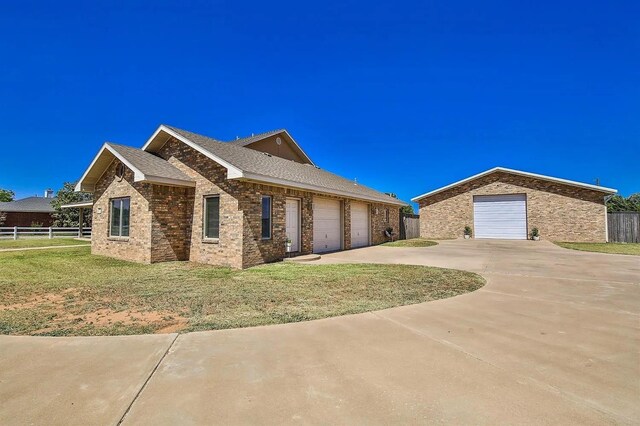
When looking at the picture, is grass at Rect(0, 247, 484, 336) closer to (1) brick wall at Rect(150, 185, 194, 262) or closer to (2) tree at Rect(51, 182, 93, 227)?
(1) brick wall at Rect(150, 185, 194, 262)

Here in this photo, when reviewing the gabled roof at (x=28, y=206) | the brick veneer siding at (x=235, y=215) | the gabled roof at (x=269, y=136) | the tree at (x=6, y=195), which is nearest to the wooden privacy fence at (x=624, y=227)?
the gabled roof at (x=269, y=136)

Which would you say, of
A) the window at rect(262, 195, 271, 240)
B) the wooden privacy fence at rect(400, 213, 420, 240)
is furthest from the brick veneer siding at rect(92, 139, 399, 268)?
the wooden privacy fence at rect(400, 213, 420, 240)

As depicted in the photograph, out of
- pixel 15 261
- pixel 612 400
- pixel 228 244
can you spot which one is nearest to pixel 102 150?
pixel 15 261

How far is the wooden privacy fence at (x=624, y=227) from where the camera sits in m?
19.6

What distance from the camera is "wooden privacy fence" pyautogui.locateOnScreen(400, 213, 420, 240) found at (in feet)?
78.4

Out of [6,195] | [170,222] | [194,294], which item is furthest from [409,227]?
→ [6,195]

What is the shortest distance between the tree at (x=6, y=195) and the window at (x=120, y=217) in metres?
66.6

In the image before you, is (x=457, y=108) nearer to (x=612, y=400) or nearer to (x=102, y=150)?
(x=102, y=150)

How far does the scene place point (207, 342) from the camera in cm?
363

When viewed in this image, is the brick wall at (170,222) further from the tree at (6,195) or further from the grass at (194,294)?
the tree at (6,195)

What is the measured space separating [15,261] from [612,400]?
15.8 metres

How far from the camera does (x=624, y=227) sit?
19781 mm

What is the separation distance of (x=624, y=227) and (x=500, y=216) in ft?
22.6

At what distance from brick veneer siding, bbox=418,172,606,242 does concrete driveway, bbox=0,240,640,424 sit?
19504 millimetres
